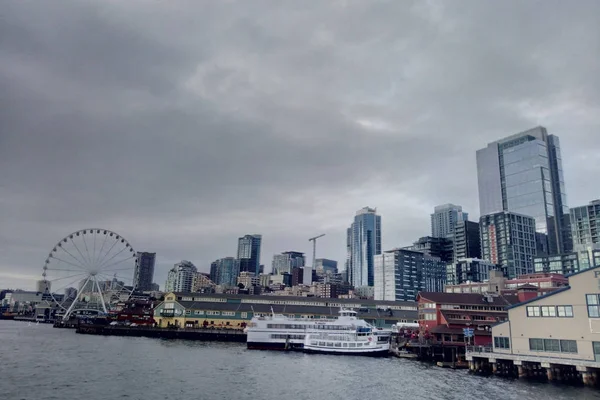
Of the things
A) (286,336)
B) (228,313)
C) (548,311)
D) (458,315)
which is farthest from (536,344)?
(228,313)

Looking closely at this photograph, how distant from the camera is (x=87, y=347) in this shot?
9700 centimetres

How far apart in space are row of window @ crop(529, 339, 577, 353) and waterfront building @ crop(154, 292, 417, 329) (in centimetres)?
8218

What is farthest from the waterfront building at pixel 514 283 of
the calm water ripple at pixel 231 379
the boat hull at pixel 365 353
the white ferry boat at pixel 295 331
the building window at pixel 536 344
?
the calm water ripple at pixel 231 379

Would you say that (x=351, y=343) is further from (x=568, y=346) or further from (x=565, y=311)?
(x=565, y=311)

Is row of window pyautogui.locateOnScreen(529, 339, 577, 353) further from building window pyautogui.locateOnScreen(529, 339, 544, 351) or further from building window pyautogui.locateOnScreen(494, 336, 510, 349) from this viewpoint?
building window pyautogui.locateOnScreen(494, 336, 510, 349)

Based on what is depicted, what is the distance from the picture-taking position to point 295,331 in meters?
110

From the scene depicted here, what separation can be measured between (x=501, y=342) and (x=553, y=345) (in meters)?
9.01

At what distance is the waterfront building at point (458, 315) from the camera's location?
98.7m

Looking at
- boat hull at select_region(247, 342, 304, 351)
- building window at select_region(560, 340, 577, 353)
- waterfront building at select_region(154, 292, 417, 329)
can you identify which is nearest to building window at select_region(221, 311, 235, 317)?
waterfront building at select_region(154, 292, 417, 329)

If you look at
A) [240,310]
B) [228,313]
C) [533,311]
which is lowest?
[228,313]

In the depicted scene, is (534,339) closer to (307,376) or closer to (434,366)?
(434,366)

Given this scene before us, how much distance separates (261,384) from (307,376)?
10491mm

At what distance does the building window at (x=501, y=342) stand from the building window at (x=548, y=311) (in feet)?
25.9

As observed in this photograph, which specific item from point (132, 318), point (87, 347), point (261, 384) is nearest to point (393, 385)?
point (261, 384)
